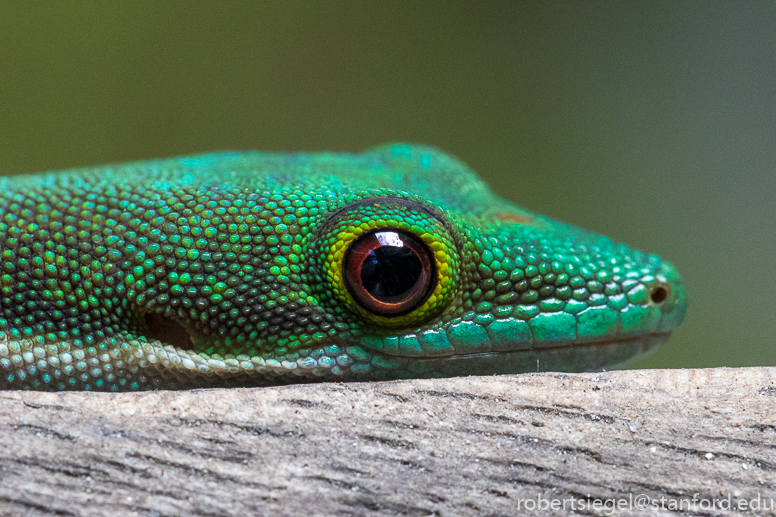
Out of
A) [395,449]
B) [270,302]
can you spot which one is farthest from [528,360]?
[270,302]

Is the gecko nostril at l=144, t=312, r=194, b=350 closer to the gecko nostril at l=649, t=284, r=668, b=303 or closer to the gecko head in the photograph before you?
the gecko head

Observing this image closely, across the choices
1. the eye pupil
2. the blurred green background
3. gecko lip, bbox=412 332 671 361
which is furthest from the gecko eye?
the blurred green background

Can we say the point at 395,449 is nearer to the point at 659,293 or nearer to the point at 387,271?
the point at 387,271

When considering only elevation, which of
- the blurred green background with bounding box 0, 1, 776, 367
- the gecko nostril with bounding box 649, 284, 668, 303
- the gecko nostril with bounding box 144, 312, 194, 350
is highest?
the blurred green background with bounding box 0, 1, 776, 367

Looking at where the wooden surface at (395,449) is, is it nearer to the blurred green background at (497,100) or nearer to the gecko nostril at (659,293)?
the gecko nostril at (659,293)

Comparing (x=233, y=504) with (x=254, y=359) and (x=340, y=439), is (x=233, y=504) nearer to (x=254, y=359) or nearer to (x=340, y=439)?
(x=340, y=439)

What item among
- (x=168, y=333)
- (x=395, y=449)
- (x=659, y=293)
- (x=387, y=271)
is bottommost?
(x=395, y=449)

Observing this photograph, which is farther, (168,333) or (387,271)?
(168,333)
